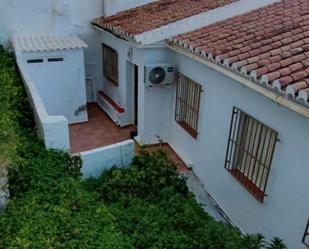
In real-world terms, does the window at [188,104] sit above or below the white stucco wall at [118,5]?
below

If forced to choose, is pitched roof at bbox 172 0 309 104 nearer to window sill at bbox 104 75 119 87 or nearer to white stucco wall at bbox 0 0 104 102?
window sill at bbox 104 75 119 87

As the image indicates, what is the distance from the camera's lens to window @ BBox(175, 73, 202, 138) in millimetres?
9070

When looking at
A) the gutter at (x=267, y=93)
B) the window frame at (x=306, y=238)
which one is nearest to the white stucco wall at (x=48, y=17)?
the gutter at (x=267, y=93)

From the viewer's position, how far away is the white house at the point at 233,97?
18.7 feet

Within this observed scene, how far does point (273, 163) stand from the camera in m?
6.18

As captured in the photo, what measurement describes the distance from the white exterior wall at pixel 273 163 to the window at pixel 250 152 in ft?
0.54

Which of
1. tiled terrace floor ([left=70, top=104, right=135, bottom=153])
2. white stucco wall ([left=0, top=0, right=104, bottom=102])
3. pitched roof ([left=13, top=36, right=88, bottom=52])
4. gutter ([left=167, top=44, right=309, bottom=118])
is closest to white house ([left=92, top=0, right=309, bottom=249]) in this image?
gutter ([left=167, top=44, right=309, bottom=118])

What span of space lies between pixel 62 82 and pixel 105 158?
4790 millimetres

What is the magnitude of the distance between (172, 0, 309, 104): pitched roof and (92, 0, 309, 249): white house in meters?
0.02

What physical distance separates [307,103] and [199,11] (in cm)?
569

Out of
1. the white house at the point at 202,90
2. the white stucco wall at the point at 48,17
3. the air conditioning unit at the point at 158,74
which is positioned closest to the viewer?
the white house at the point at 202,90

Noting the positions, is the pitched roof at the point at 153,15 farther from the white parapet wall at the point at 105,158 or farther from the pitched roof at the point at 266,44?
the white parapet wall at the point at 105,158

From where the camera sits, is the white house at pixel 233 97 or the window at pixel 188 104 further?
the window at pixel 188 104

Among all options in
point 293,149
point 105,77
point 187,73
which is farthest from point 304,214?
point 105,77
